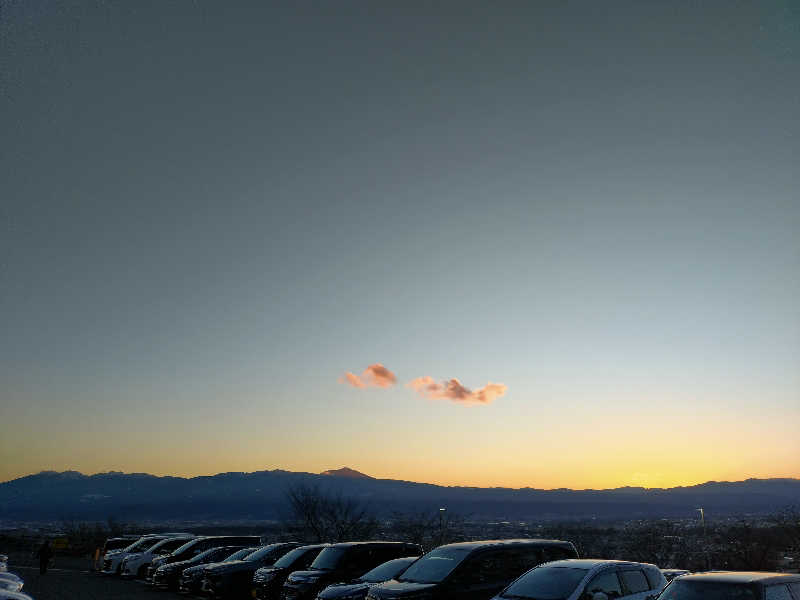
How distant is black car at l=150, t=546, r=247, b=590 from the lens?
76.1 ft

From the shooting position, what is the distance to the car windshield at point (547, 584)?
10.4 meters

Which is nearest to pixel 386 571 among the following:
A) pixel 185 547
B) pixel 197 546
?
pixel 197 546

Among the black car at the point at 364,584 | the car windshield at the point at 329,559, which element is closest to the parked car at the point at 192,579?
the car windshield at the point at 329,559

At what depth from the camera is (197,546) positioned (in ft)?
84.7

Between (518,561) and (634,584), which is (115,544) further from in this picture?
(634,584)

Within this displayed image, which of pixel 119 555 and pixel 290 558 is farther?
pixel 119 555

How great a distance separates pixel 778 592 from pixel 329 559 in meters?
10.7

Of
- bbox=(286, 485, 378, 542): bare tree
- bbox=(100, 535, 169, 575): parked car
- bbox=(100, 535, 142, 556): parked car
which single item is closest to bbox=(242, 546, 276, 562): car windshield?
bbox=(100, 535, 169, 575): parked car

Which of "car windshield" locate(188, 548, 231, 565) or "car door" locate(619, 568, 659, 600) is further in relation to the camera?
"car windshield" locate(188, 548, 231, 565)

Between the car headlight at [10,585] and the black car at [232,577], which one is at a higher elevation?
the car headlight at [10,585]

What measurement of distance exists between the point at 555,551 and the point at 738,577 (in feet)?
17.3

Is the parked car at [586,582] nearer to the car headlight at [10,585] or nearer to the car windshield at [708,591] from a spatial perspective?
the car windshield at [708,591]

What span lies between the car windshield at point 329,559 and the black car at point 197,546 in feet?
29.8

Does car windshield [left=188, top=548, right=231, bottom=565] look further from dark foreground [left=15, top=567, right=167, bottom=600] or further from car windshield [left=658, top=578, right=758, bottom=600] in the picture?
car windshield [left=658, top=578, right=758, bottom=600]
